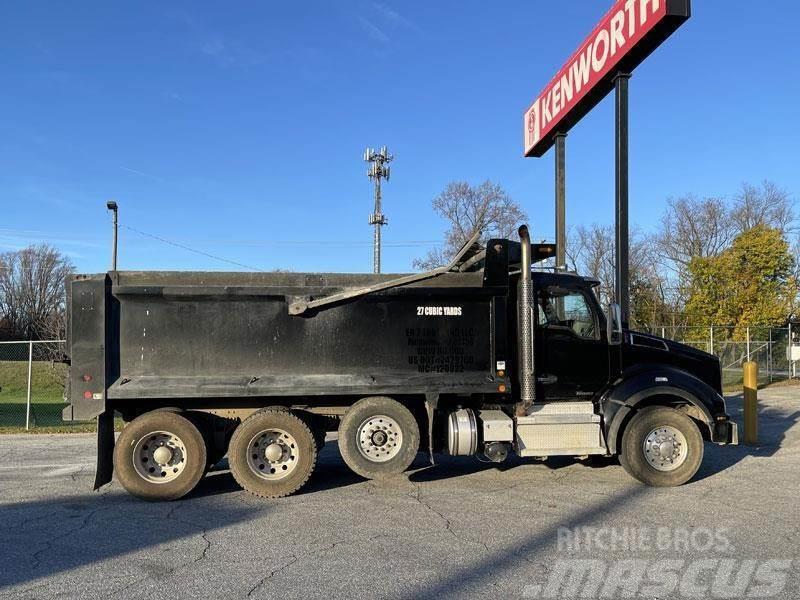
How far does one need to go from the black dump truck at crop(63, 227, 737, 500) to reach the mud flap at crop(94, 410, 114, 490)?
2 cm

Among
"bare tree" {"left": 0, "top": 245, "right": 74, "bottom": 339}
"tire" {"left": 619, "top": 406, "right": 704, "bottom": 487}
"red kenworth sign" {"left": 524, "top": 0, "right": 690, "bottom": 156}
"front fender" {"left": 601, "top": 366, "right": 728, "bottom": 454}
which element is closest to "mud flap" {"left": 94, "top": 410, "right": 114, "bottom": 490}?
"front fender" {"left": 601, "top": 366, "right": 728, "bottom": 454}

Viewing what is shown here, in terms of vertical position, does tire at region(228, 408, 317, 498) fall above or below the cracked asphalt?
above

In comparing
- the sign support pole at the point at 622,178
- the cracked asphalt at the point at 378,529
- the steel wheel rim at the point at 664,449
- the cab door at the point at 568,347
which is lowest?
the cracked asphalt at the point at 378,529

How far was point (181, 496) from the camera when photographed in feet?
24.0

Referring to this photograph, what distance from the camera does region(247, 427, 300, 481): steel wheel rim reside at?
7402 mm

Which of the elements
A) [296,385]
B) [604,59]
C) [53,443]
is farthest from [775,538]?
[53,443]

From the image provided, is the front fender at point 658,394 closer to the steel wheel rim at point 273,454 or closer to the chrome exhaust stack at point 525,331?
the chrome exhaust stack at point 525,331

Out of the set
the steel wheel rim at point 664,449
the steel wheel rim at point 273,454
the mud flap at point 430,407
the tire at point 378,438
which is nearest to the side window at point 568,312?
the steel wheel rim at point 664,449

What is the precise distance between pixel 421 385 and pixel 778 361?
2154 centimetres

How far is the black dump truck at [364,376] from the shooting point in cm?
732

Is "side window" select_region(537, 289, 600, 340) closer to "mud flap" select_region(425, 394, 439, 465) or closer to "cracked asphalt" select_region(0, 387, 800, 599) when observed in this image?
"mud flap" select_region(425, 394, 439, 465)

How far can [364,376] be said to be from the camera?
A: 7.67m

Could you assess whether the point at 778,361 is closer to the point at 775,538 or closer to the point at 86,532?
the point at 775,538

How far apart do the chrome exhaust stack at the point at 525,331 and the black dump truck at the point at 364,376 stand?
0.8 inches
